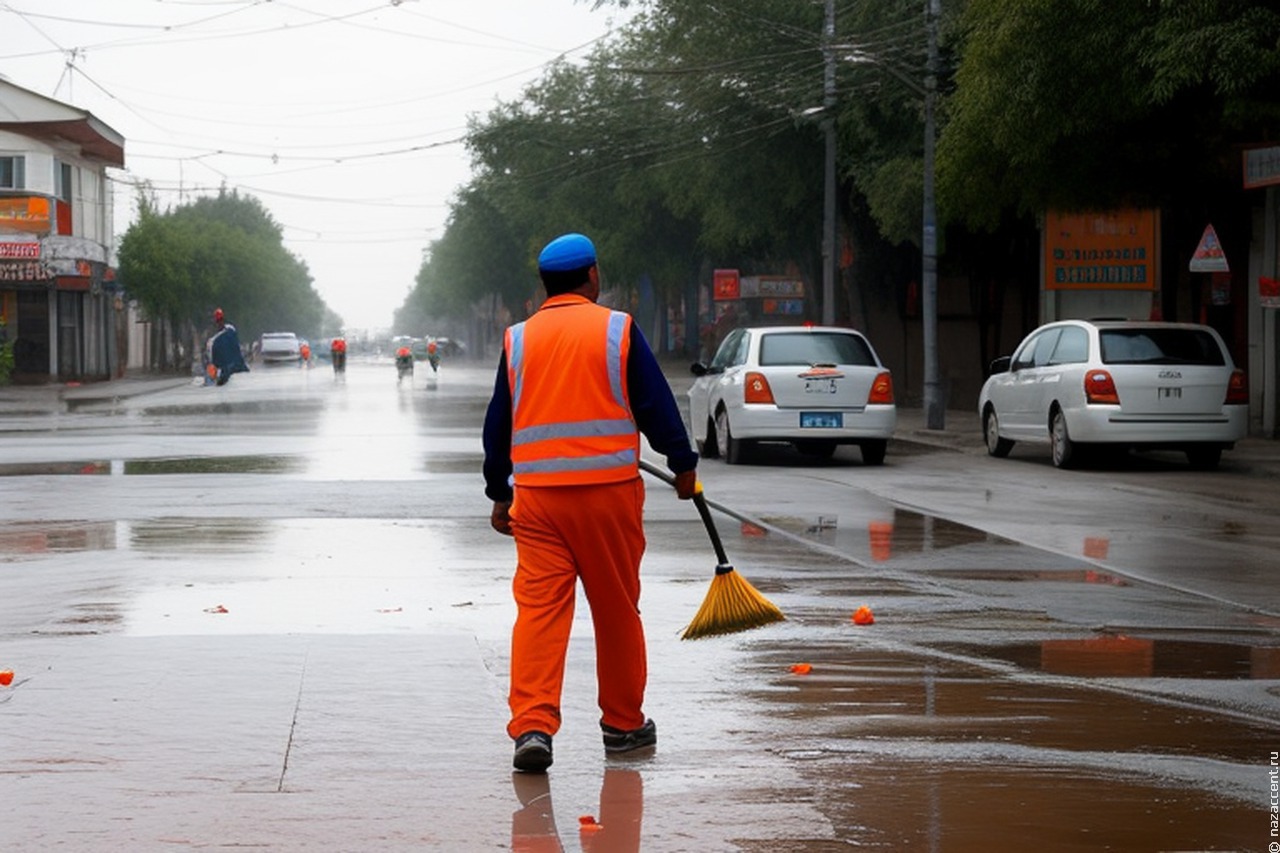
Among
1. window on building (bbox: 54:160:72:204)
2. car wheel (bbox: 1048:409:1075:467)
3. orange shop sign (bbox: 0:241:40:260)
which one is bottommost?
car wheel (bbox: 1048:409:1075:467)

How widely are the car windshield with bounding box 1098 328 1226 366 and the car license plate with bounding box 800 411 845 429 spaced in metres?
3.06

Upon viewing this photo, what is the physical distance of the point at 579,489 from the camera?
6.78 m

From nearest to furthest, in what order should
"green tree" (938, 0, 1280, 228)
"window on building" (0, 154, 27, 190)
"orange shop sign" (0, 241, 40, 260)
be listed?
"green tree" (938, 0, 1280, 228), "orange shop sign" (0, 241, 40, 260), "window on building" (0, 154, 27, 190)

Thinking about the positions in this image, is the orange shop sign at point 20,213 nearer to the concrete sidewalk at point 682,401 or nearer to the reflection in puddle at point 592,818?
the concrete sidewalk at point 682,401

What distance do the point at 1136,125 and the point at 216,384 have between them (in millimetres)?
36799

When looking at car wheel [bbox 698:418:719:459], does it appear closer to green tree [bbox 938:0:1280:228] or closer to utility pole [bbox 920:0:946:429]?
green tree [bbox 938:0:1280:228]

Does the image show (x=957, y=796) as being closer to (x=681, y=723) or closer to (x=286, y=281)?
(x=681, y=723)

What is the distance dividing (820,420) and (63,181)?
151ft

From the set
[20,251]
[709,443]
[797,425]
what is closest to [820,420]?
[797,425]

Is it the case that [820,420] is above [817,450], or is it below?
above

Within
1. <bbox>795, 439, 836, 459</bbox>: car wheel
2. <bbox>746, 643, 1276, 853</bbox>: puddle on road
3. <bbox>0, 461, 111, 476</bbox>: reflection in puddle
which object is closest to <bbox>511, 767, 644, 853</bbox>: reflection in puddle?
<bbox>746, 643, 1276, 853</bbox>: puddle on road

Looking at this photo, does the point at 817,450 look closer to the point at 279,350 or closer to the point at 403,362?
the point at 403,362

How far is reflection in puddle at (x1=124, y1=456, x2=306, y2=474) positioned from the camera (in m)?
22.1

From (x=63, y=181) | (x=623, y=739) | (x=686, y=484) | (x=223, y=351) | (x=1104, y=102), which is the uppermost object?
(x=63, y=181)
